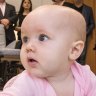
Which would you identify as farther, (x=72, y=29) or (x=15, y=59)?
(x=15, y=59)

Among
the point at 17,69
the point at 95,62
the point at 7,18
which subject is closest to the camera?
the point at 17,69

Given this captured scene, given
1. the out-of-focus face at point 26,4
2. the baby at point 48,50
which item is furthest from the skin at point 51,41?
the out-of-focus face at point 26,4

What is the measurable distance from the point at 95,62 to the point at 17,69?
2.31 m

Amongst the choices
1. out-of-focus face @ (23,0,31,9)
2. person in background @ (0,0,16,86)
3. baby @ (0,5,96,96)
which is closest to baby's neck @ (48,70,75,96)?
baby @ (0,5,96,96)

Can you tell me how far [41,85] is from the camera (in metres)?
0.63

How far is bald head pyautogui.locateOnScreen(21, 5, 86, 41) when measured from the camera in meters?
0.61

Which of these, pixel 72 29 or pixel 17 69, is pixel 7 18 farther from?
pixel 72 29

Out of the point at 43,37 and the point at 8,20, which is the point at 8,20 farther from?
the point at 43,37

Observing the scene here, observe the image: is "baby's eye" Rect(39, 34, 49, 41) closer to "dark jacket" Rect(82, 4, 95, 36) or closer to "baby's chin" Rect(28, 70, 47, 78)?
"baby's chin" Rect(28, 70, 47, 78)

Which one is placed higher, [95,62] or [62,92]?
[62,92]

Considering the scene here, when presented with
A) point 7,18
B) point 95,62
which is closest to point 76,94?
point 7,18

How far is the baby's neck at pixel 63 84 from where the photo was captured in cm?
64

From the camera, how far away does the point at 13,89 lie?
0.59m

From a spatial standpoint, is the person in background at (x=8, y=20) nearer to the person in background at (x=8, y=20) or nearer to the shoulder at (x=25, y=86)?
the person in background at (x=8, y=20)
